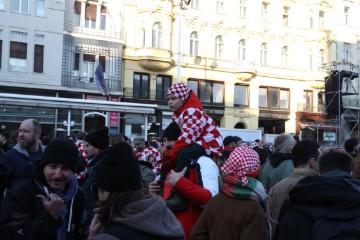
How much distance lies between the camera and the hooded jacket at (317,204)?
2611mm

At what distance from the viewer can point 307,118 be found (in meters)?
37.1

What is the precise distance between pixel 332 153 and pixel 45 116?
53.4ft

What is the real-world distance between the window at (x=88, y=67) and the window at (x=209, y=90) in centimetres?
783

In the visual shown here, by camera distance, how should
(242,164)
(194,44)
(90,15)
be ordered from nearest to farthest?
(242,164)
(90,15)
(194,44)

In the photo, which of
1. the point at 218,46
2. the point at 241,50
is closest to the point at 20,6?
the point at 218,46

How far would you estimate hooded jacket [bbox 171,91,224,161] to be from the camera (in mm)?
4184

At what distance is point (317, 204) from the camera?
8.78 feet

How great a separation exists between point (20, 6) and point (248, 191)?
26.6 meters

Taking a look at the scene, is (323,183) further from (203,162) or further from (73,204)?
(73,204)

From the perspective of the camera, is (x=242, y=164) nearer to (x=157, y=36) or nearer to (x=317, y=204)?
(x=317, y=204)

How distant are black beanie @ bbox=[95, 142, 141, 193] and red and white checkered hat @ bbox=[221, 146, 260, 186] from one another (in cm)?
133

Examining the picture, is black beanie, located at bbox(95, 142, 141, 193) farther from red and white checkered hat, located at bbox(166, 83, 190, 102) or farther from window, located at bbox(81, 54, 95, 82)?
window, located at bbox(81, 54, 95, 82)

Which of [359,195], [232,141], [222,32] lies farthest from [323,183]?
[222,32]

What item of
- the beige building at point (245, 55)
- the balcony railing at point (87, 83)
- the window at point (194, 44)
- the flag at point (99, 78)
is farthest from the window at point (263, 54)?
the flag at point (99, 78)
